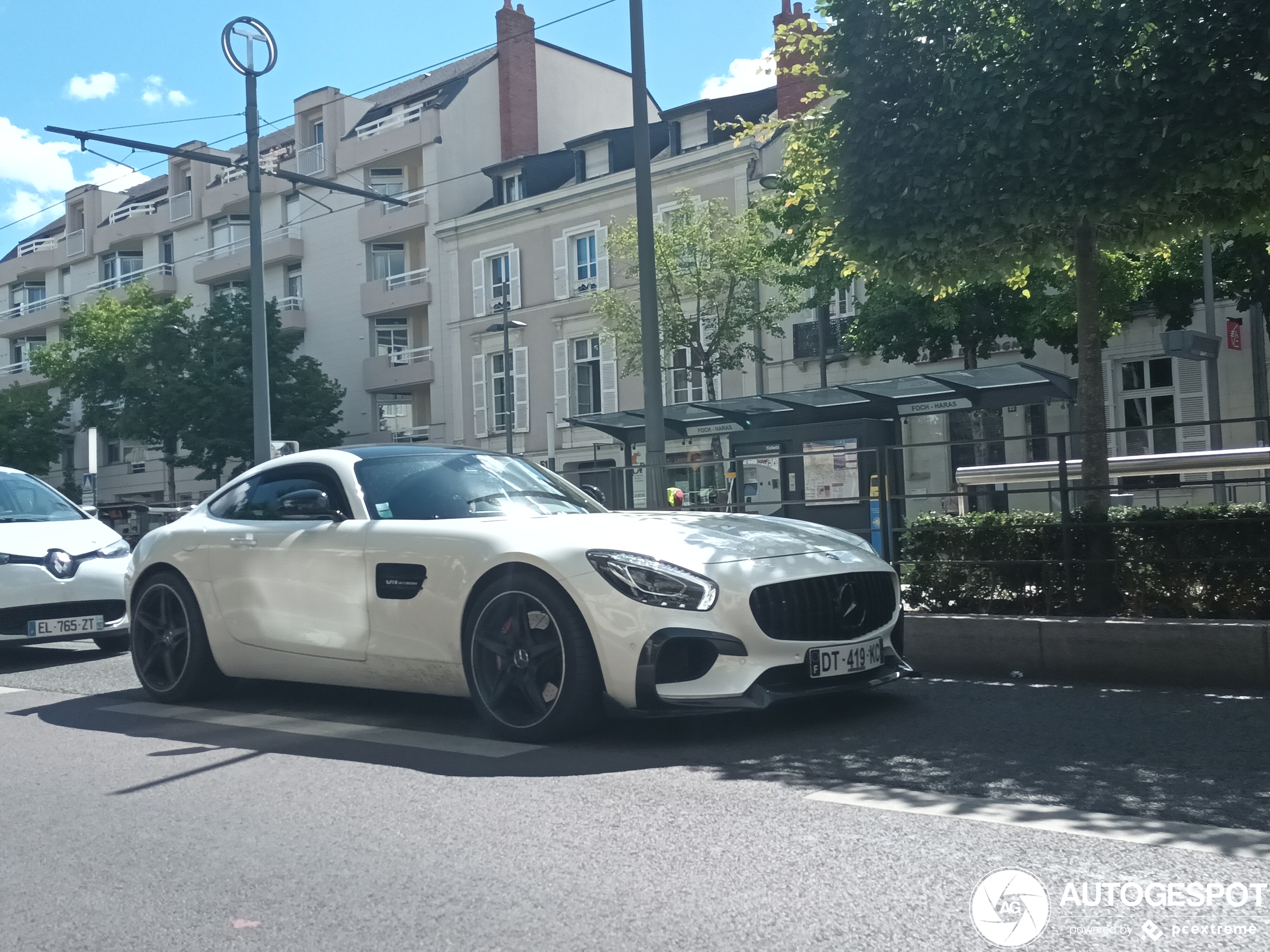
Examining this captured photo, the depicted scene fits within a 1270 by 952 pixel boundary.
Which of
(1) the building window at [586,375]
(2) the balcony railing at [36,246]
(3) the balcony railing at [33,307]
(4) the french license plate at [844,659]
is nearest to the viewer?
(4) the french license plate at [844,659]

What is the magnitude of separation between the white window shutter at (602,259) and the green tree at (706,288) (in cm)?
555

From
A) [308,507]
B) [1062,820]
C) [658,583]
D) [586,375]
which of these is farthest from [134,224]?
[1062,820]

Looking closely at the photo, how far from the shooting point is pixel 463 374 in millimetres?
42469

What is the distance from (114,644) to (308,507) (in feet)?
16.3

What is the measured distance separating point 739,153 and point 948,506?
26350mm

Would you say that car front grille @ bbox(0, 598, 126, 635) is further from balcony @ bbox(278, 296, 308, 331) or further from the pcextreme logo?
balcony @ bbox(278, 296, 308, 331)

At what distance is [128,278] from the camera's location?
185 ft

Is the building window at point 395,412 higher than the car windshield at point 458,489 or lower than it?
higher

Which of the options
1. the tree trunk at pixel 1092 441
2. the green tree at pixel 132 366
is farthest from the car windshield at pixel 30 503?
the green tree at pixel 132 366

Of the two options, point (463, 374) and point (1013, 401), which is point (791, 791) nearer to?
point (1013, 401)

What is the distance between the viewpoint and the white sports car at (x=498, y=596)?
5.65 m

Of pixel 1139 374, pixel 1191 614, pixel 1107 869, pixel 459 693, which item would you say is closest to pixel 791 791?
pixel 1107 869

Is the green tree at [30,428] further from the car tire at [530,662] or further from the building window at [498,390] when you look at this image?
the car tire at [530,662]

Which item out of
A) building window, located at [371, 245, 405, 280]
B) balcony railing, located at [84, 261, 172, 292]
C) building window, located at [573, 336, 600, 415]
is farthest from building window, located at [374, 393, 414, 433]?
balcony railing, located at [84, 261, 172, 292]
